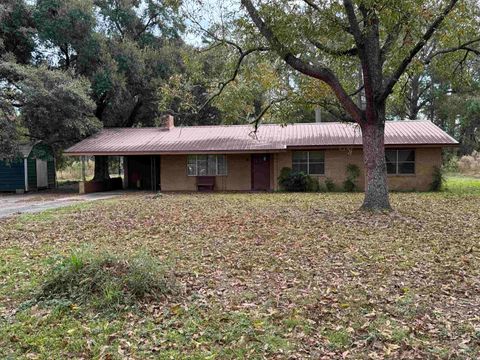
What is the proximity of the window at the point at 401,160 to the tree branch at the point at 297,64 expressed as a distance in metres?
9.08

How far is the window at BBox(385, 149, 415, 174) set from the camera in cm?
1955

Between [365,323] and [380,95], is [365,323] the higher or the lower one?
the lower one

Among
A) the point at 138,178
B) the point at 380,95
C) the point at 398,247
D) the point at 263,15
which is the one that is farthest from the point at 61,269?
the point at 138,178

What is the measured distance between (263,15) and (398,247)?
652 cm

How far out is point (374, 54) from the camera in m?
11.0

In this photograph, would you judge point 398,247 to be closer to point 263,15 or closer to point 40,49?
point 263,15

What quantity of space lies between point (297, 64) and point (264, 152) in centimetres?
879

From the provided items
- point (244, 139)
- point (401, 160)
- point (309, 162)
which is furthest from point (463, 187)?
point (244, 139)

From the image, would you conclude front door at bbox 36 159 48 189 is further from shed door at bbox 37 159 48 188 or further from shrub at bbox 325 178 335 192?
shrub at bbox 325 178 335 192

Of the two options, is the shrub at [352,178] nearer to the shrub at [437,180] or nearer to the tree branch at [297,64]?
the shrub at [437,180]

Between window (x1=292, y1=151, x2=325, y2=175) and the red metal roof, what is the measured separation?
70cm

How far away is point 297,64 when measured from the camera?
36.3 feet

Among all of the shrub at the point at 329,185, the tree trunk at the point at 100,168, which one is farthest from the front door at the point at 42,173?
the shrub at the point at 329,185

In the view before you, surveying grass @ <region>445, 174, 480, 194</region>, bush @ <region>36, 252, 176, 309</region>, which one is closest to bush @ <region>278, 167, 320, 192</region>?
grass @ <region>445, 174, 480, 194</region>
